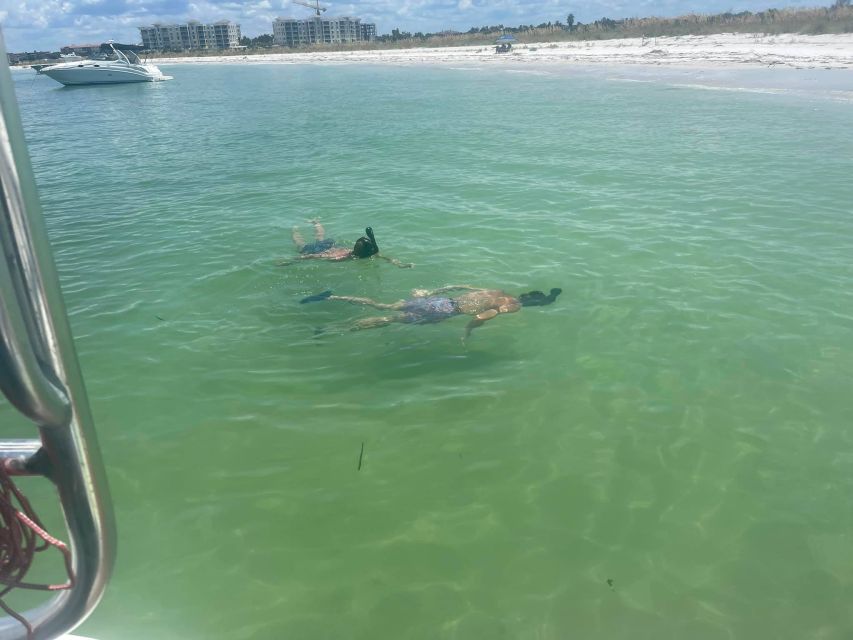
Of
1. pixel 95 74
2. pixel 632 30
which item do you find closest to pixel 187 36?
pixel 95 74

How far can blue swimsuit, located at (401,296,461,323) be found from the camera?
8.96 meters

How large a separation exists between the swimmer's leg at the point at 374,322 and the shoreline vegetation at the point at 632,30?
179ft

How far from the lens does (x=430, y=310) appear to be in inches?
355

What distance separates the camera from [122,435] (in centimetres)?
671

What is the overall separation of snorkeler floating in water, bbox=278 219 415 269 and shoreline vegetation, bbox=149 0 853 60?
2072 inches

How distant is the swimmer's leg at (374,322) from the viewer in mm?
8852

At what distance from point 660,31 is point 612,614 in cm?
7630

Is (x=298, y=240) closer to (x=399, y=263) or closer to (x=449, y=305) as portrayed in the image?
(x=399, y=263)

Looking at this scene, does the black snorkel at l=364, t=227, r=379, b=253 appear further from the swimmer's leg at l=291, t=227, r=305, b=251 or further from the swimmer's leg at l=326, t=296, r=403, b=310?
the swimmer's leg at l=291, t=227, r=305, b=251

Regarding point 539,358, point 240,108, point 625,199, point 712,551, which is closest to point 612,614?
point 712,551

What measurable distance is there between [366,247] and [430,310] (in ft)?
8.36

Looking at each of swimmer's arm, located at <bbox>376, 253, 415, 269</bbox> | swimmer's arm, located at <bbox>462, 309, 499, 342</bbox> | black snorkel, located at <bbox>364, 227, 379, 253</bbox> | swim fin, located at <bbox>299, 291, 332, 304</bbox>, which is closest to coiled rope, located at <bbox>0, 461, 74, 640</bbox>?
swimmer's arm, located at <bbox>462, 309, 499, 342</bbox>

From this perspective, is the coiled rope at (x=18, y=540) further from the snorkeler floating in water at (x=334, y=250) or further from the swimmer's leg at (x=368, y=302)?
the snorkeler floating in water at (x=334, y=250)

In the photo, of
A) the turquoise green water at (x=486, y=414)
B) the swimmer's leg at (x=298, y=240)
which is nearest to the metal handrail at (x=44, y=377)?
the turquoise green water at (x=486, y=414)
